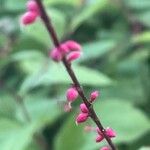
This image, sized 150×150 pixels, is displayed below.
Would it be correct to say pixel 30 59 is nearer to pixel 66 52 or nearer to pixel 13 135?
pixel 13 135

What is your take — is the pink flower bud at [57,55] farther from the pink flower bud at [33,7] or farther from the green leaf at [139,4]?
the green leaf at [139,4]

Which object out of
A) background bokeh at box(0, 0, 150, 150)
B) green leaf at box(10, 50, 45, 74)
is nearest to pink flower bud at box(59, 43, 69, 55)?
background bokeh at box(0, 0, 150, 150)

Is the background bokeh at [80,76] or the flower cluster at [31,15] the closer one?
the flower cluster at [31,15]

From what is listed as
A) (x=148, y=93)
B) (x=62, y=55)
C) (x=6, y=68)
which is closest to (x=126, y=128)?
(x=148, y=93)

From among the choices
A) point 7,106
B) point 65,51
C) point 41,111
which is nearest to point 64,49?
point 65,51

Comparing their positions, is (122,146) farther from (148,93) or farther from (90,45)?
(90,45)

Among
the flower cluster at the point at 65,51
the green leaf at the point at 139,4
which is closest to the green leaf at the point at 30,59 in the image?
the green leaf at the point at 139,4

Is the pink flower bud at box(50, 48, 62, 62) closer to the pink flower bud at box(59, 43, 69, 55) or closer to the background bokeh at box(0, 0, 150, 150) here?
the pink flower bud at box(59, 43, 69, 55)
